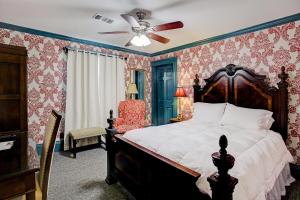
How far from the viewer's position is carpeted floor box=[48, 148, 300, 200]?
7.28 ft

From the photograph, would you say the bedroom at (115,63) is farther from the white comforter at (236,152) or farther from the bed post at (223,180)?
the bed post at (223,180)

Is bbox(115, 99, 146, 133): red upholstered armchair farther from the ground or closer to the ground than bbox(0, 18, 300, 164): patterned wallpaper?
closer to the ground

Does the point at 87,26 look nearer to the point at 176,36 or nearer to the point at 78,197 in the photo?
the point at 176,36

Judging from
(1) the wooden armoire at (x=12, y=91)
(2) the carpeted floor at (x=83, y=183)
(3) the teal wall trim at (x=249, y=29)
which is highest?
(3) the teal wall trim at (x=249, y=29)

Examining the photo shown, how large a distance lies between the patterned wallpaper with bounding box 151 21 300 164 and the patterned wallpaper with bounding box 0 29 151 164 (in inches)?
116

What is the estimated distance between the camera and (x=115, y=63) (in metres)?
4.52

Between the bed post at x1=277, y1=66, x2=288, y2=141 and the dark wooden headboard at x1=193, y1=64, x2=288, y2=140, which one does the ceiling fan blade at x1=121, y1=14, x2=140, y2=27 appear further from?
the bed post at x1=277, y1=66, x2=288, y2=141

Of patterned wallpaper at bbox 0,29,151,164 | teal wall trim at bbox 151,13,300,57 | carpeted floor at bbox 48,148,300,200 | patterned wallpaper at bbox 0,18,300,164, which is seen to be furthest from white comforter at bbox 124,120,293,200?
patterned wallpaper at bbox 0,29,151,164

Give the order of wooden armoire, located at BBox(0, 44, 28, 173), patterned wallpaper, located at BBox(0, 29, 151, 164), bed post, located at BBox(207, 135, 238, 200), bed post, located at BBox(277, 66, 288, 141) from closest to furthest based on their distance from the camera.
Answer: bed post, located at BBox(207, 135, 238, 200), wooden armoire, located at BBox(0, 44, 28, 173), bed post, located at BBox(277, 66, 288, 141), patterned wallpaper, located at BBox(0, 29, 151, 164)

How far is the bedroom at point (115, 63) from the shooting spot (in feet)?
7.77

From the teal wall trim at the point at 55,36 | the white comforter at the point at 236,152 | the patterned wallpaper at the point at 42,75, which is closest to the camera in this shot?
the white comforter at the point at 236,152

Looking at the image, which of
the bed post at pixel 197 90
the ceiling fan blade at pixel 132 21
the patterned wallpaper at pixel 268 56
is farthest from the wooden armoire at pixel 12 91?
the patterned wallpaper at pixel 268 56

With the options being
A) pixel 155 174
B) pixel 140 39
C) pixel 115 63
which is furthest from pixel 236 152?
pixel 115 63

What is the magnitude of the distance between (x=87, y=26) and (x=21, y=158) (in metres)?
2.63
